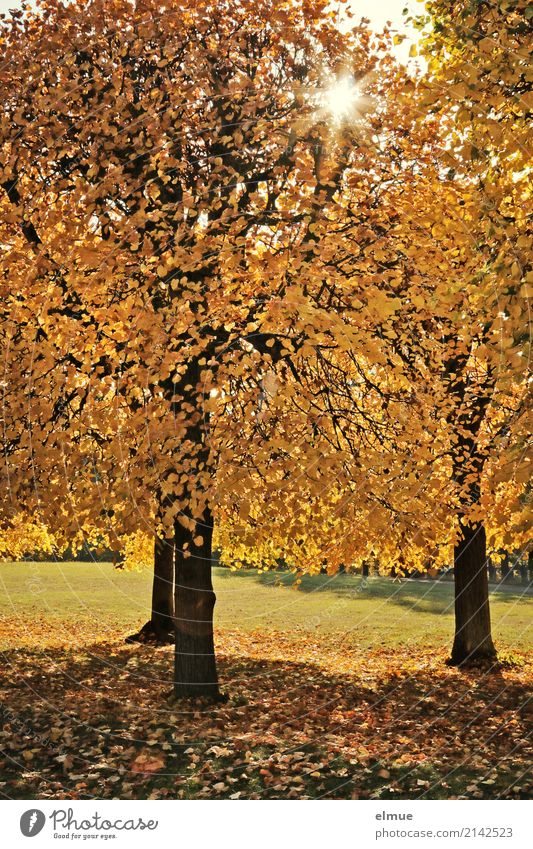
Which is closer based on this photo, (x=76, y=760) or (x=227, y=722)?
(x=76, y=760)

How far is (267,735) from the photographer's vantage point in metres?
11.3

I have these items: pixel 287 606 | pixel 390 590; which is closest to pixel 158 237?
pixel 287 606

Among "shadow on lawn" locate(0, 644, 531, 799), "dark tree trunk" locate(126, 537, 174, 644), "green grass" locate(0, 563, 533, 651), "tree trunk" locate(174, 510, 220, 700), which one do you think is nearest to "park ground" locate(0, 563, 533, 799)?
"shadow on lawn" locate(0, 644, 531, 799)

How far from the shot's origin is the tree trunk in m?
12.8

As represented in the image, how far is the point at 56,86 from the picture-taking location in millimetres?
12219

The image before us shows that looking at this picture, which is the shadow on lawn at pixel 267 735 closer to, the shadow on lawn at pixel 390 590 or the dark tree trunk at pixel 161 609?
the dark tree trunk at pixel 161 609

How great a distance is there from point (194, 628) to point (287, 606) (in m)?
22.3

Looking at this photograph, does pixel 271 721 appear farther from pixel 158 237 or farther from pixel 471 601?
pixel 158 237

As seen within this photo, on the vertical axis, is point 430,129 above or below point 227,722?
above

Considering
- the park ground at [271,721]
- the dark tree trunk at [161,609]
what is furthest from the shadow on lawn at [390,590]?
the dark tree trunk at [161,609]

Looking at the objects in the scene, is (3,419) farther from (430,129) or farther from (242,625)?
(242,625)

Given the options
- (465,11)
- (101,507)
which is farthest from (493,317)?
(101,507)

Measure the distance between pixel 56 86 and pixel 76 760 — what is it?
10.1 m

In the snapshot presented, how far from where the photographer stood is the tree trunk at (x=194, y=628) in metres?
12.8
